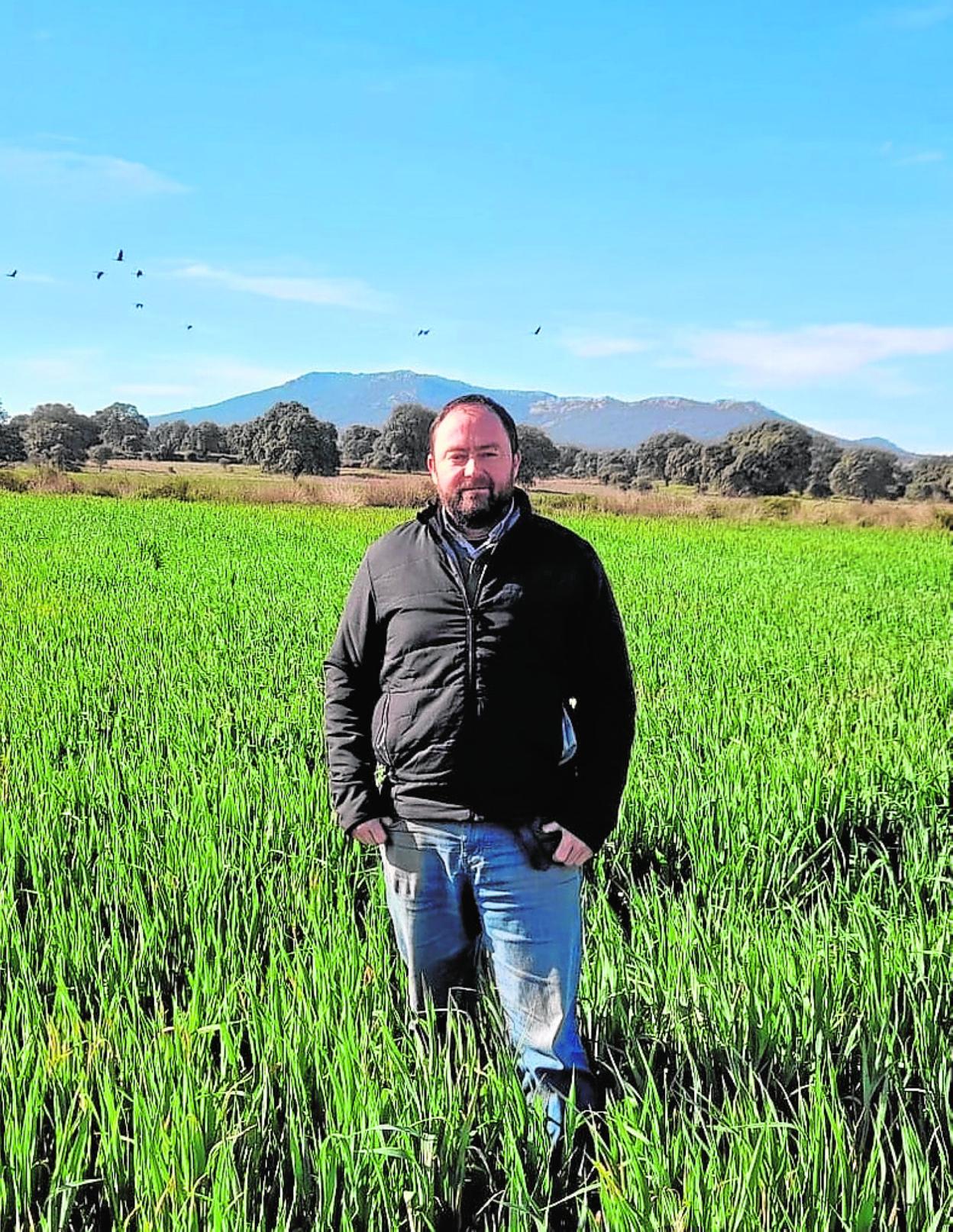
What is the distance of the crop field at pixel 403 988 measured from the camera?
2.04 metres

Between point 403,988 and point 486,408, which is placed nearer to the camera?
point 486,408

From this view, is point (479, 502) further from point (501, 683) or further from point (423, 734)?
point (423, 734)

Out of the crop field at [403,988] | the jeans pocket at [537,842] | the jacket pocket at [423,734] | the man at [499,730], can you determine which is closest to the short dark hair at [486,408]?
the man at [499,730]

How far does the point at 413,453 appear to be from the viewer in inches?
2985

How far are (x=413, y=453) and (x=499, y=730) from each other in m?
74.6

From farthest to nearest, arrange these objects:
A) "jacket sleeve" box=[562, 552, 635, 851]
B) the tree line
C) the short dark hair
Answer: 1. the tree line
2. "jacket sleeve" box=[562, 552, 635, 851]
3. the short dark hair

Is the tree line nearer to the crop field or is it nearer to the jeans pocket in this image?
the crop field

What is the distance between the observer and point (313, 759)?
554 centimetres

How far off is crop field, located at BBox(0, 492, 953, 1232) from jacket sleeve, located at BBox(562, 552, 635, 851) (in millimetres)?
544

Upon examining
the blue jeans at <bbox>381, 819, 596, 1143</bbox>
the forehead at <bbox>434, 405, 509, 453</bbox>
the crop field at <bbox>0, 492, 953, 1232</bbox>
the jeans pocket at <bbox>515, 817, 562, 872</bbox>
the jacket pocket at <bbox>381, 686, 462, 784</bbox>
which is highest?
the forehead at <bbox>434, 405, 509, 453</bbox>

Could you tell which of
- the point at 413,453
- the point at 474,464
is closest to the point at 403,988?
the point at 474,464

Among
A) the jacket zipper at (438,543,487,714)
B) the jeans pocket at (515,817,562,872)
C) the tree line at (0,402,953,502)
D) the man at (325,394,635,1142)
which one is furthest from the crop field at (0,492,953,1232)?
the tree line at (0,402,953,502)

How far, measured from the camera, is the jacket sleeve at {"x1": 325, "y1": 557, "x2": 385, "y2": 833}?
246cm

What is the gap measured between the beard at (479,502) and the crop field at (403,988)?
1160 mm
